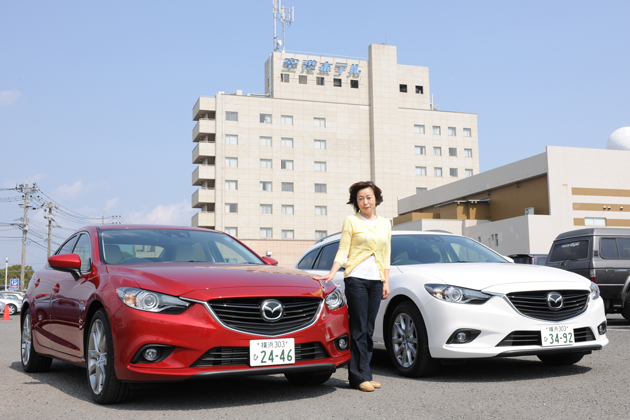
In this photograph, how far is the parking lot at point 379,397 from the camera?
4.70m

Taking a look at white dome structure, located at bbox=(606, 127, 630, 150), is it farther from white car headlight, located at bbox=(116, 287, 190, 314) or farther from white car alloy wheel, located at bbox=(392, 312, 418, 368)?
white car headlight, located at bbox=(116, 287, 190, 314)

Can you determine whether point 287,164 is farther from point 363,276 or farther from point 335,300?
point 335,300

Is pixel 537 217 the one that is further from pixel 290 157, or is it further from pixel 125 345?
pixel 125 345

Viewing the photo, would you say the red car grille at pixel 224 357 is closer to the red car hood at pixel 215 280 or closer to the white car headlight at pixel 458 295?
the red car hood at pixel 215 280

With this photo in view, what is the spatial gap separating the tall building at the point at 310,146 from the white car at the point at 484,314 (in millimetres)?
57494

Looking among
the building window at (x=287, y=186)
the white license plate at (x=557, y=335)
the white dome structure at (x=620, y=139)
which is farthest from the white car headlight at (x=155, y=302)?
the building window at (x=287, y=186)

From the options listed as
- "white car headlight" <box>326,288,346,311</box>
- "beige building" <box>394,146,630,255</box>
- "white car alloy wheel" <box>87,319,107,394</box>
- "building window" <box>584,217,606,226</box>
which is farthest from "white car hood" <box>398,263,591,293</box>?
"building window" <box>584,217,606,226</box>

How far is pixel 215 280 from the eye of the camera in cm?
506

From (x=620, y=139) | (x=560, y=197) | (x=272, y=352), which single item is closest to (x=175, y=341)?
(x=272, y=352)

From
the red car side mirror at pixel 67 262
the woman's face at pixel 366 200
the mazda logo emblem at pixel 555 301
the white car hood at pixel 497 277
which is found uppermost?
the woman's face at pixel 366 200

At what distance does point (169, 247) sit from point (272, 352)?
1.88m

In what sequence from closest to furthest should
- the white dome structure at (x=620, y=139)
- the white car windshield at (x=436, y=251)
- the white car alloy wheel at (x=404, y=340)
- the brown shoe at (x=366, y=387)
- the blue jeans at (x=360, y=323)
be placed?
1. the brown shoe at (x=366, y=387)
2. the blue jeans at (x=360, y=323)
3. the white car alloy wheel at (x=404, y=340)
4. the white car windshield at (x=436, y=251)
5. the white dome structure at (x=620, y=139)

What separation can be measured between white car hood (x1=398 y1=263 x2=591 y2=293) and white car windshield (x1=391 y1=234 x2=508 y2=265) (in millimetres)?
581

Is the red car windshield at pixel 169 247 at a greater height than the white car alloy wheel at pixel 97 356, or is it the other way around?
the red car windshield at pixel 169 247
